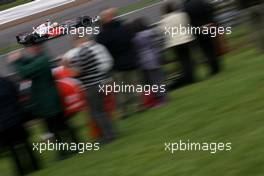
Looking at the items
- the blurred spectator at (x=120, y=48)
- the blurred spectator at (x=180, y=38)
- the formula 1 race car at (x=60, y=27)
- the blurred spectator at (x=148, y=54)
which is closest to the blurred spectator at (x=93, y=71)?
the blurred spectator at (x=120, y=48)

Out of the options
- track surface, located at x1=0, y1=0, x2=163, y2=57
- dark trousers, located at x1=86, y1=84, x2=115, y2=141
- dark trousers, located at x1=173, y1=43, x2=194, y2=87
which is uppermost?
dark trousers, located at x1=86, y1=84, x2=115, y2=141

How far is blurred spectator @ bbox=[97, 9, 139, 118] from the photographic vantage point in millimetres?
10109

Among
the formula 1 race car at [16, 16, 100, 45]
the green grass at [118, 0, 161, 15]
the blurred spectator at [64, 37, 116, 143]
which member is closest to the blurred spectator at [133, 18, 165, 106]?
the blurred spectator at [64, 37, 116, 143]

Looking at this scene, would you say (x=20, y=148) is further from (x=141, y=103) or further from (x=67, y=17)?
(x=67, y=17)

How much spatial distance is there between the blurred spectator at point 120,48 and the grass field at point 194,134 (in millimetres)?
692

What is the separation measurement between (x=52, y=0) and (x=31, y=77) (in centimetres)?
2767

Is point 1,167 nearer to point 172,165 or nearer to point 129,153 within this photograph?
point 129,153

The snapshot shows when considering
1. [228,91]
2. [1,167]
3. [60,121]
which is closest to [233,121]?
[228,91]

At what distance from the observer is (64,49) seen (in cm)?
2272

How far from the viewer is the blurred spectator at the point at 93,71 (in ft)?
30.2

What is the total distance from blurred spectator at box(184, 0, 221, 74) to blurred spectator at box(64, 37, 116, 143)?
2605mm

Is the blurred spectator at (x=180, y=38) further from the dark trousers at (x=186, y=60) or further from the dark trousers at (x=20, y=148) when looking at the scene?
the dark trousers at (x=20, y=148)

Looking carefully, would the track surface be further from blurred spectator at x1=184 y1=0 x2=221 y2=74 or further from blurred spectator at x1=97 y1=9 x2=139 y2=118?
blurred spectator at x1=97 y1=9 x2=139 y2=118

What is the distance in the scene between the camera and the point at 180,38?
11.4m
